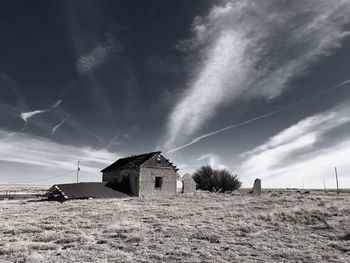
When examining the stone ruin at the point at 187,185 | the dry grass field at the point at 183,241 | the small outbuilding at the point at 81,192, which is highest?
the stone ruin at the point at 187,185

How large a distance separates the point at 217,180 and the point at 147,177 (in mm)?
16578

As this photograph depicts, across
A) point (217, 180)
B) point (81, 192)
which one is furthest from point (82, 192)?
point (217, 180)

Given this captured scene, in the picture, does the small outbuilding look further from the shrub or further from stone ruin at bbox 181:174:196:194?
the shrub

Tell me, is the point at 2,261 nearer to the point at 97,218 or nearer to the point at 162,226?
the point at 162,226

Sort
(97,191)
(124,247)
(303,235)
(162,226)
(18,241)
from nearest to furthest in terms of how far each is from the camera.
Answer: (124,247) < (18,241) < (303,235) < (162,226) < (97,191)

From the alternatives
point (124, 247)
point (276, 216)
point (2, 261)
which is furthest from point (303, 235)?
point (2, 261)

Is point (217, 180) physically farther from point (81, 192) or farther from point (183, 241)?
point (183, 241)

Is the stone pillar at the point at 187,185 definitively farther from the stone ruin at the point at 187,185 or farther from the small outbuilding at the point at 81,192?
the small outbuilding at the point at 81,192

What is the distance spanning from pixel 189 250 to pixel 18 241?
6.10 m

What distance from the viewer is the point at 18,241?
1104cm

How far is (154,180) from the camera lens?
126ft

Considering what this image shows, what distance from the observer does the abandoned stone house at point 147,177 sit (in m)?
37.3

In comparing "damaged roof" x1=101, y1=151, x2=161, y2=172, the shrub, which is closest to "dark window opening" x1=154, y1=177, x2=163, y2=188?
"damaged roof" x1=101, y1=151, x2=161, y2=172

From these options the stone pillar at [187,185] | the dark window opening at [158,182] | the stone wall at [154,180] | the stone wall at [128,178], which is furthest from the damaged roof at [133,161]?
the stone pillar at [187,185]
